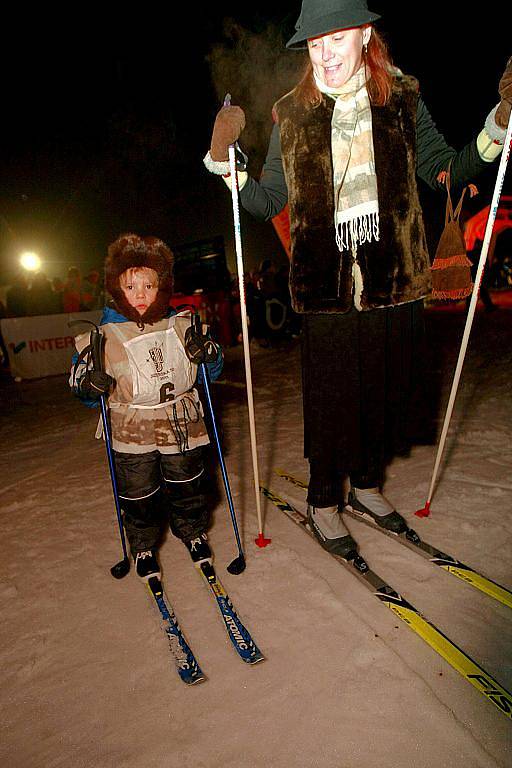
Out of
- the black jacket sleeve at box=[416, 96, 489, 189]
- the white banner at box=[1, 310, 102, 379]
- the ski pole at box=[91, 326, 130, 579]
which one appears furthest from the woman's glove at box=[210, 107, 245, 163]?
the white banner at box=[1, 310, 102, 379]

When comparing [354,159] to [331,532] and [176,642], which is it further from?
[176,642]

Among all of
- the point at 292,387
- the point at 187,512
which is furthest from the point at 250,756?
the point at 292,387

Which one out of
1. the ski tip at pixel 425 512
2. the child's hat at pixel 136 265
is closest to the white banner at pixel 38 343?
the child's hat at pixel 136 265

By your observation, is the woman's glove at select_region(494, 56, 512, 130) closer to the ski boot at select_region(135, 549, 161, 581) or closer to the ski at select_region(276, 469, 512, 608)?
the ski at select_region(276, 469, 512, 608)

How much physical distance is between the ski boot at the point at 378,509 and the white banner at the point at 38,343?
7.80 m

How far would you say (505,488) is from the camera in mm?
2969

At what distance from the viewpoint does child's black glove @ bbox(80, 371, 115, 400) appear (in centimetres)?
202

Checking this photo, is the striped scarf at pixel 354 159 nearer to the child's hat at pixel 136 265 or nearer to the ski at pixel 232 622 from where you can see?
the child's hat at pixel 136 265

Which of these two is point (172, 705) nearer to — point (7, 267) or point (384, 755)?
point (384, 755)

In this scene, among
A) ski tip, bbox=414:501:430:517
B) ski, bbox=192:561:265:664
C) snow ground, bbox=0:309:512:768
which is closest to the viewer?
snow ground, bbox=0:309:512:768

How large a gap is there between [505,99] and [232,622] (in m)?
2.48

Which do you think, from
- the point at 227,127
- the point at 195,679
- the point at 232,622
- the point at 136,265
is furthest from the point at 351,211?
the point at 195,679

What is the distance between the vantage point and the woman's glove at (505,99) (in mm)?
1743

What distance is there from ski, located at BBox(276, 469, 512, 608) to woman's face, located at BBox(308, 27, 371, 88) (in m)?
2.23
